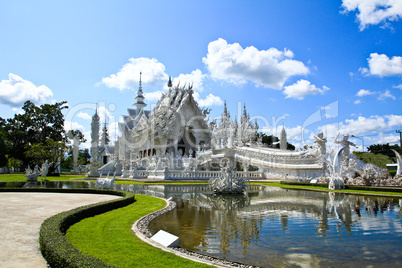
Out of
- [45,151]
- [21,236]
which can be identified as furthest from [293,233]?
[45,151]

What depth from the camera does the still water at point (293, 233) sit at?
559 cm

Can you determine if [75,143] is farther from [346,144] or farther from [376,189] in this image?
[376,189]

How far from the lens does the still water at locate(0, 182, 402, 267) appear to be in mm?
5594

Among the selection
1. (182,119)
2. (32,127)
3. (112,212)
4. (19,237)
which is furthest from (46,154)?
(19,237)

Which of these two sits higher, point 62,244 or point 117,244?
point 62,244

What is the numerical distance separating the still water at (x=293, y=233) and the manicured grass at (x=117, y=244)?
3.21ft

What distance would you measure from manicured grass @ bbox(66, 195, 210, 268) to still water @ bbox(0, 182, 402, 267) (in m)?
0.98

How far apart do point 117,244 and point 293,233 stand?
4.38m

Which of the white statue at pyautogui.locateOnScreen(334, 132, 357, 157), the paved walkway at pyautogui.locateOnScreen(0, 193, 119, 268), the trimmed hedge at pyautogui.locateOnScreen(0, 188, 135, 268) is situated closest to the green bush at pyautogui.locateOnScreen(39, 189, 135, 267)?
the trimmed hedge at pyautogui.locateOnScreen(0, 188, 135, 268)

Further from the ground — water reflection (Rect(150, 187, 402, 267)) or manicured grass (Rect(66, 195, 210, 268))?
manicured grass (Rect(66, 195, 210, 268))

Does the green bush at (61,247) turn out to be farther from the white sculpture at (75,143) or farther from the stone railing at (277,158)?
the white sculpture at (75,143)

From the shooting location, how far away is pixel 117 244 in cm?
605

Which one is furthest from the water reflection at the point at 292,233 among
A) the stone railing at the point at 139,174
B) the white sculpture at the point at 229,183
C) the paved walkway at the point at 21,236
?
the stone railing at the point at 139,174

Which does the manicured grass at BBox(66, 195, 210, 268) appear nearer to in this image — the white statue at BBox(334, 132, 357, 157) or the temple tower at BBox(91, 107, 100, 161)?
the white statue at BBox(334, 132, 357, 157)
